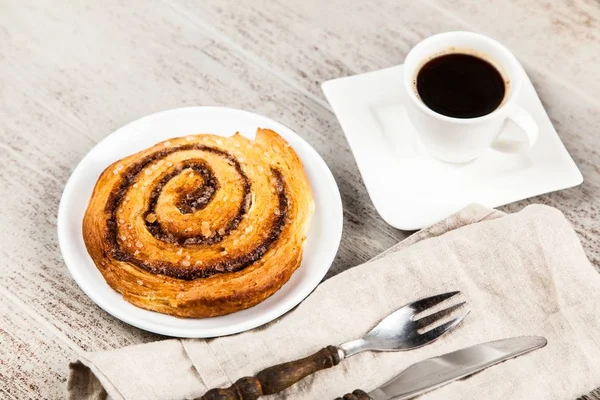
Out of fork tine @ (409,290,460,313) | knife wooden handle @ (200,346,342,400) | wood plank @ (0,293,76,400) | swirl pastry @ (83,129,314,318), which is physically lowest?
fork tine @ (409,290,460,313)

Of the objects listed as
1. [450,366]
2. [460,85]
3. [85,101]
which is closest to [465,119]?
[460,85]

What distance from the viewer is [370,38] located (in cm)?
182

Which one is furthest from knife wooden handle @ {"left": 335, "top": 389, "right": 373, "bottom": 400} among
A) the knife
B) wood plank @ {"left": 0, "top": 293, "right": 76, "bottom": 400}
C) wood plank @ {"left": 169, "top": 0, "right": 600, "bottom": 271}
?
wood plank @ {"left": 169, "top": 0, "right": 600, "bottom": 271}

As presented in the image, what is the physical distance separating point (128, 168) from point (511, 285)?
0.74 m

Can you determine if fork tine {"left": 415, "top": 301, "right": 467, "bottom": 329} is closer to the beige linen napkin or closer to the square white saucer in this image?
the beige linen napkin

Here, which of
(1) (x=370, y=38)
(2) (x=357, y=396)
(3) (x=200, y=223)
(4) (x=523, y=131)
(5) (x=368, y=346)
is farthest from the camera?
(1) (x=370, y=38)

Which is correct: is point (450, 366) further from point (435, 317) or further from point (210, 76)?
point (210, 76)

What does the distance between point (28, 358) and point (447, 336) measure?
0.75 metres

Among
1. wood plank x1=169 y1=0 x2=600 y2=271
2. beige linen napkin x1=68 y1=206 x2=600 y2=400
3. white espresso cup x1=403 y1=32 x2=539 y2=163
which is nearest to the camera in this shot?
beige linen napkin x1=68 y1=206 x2=600 y2=400

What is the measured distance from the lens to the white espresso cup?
1440 millimetres

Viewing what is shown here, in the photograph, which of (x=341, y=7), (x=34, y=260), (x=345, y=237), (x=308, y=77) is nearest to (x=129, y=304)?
(x=34, y=260)

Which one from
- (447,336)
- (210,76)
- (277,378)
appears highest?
(210,76)

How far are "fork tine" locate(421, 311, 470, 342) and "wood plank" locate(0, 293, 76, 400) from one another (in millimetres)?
642

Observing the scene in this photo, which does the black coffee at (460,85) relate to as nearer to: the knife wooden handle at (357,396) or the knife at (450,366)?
the knife at (450,366)
